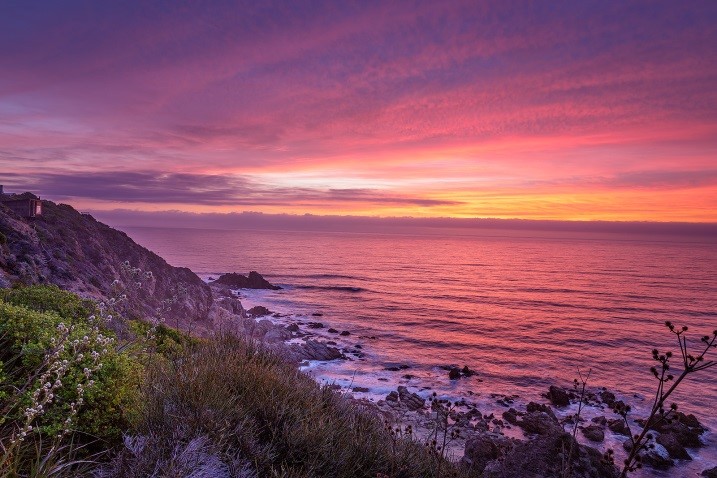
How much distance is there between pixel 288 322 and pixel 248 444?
142 feet

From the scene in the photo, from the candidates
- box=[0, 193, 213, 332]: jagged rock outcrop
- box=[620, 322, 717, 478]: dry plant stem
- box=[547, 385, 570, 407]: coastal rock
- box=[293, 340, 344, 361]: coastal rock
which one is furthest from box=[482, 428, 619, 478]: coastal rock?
box=[293, 340, 344, 361]: coastal rock

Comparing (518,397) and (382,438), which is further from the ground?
(382,438)

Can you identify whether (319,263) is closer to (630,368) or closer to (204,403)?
(630,368)

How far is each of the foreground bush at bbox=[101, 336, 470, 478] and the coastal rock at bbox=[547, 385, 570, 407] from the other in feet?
81.0

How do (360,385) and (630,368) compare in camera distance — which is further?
A: (630,368)

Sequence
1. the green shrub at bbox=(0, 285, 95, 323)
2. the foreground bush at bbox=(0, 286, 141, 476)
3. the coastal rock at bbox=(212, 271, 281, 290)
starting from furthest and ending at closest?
1. the coastal rock at bbox=(212, 271, 281, 290)
2. the green shrub at bbox=(0, 285, 95, 323)
3. the foreground bush at bbox=(0, 286, 141, 476)

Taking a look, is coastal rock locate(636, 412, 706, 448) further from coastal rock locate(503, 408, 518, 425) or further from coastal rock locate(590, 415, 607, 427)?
coastal rock locate(503, 408, 518, 425)

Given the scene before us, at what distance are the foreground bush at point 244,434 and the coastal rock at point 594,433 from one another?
2025 centimetres

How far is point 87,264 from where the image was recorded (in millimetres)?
26578

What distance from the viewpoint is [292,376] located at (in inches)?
301

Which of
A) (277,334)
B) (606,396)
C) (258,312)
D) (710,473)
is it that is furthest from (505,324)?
(710,473)

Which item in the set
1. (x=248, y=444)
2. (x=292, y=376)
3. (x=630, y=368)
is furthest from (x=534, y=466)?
(x=630, y=368)

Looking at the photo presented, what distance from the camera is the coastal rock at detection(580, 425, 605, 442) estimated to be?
22.3 meters

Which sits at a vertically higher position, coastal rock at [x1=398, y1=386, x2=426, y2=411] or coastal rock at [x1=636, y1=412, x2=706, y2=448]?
coastal rock at [x1=636, y1=412, x2=706, y2=448]
